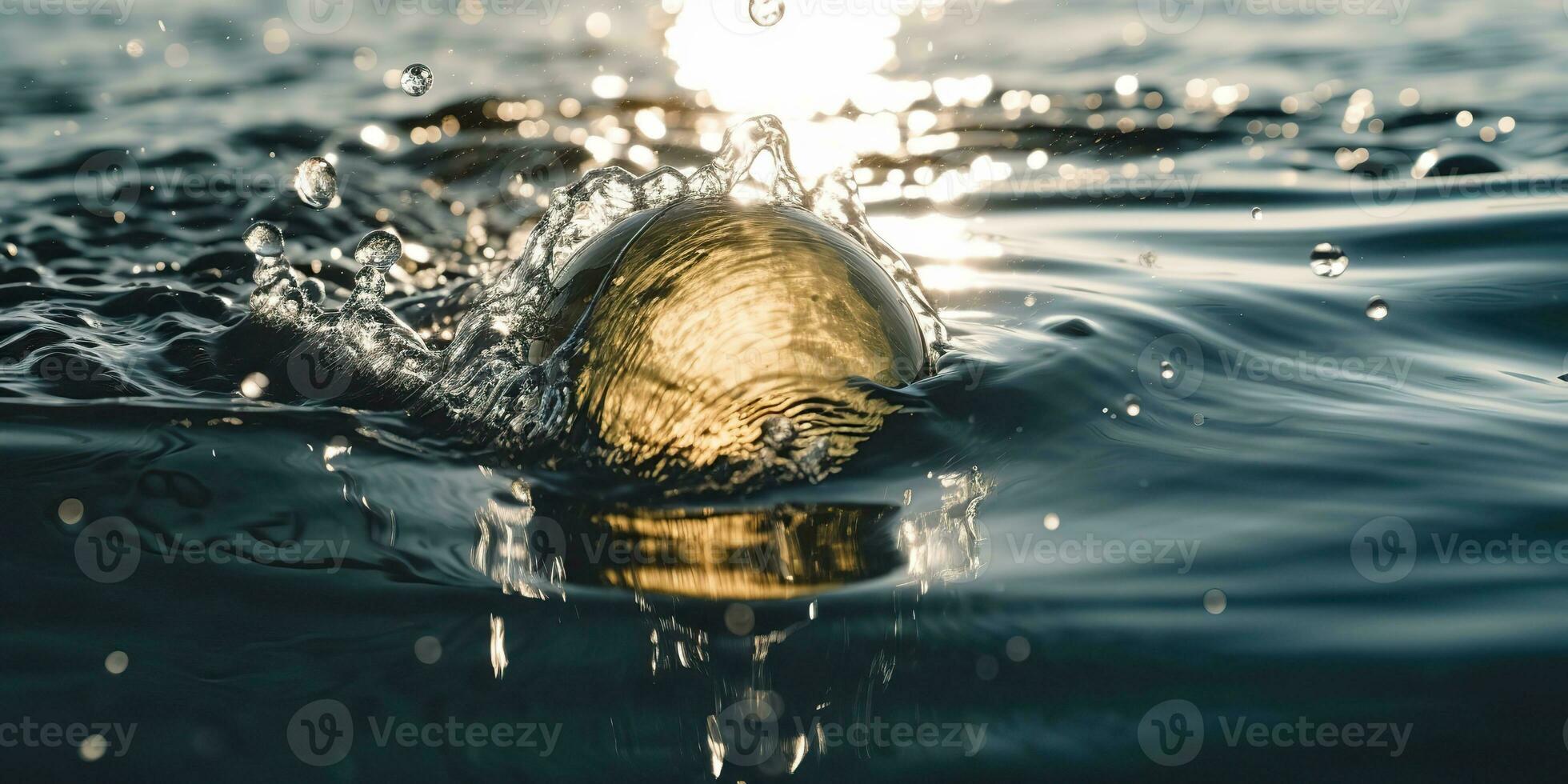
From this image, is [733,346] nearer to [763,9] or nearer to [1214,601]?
[1214,601]

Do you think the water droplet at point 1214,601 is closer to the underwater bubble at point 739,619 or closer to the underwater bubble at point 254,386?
the underwater bubble at point 739,619

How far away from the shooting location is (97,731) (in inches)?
83.0

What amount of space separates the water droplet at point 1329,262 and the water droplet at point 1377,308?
1.14 feet

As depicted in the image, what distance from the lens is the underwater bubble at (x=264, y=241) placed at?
14.2 feet

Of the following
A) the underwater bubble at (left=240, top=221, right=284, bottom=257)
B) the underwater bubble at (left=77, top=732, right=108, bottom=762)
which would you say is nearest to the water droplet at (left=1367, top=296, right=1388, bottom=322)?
the underwater bubble at (left=240, top=221, right=284, bottom=257)

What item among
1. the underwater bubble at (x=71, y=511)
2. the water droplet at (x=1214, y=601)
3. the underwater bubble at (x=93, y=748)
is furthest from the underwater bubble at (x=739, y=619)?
the underwater bubble at (x=71, y=511)

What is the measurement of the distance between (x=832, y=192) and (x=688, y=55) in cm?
497

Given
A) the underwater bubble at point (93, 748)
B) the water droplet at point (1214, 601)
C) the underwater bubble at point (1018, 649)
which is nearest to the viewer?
the underwater bubble at point (93, 748)

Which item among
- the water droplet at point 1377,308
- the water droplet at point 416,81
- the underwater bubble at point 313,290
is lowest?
the water droplet at point 1377,308

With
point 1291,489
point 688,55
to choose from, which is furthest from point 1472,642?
point 688,55

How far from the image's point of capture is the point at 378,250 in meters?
4.33

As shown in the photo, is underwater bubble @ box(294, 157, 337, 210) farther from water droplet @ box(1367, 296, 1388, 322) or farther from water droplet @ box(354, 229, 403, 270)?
Result: water droplet @ box(1367, 296, 1388, 322)

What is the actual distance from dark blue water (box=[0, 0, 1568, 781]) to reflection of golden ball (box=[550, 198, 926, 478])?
Answer: 125mm

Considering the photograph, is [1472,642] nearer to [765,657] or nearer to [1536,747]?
[1536,747]
